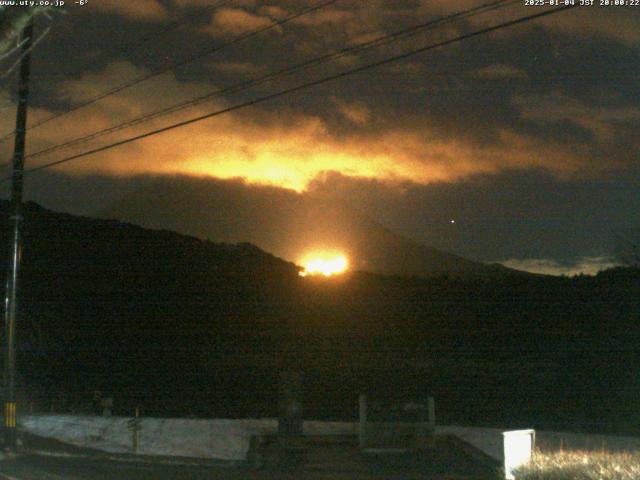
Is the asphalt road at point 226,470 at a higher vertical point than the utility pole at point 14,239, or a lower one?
lower

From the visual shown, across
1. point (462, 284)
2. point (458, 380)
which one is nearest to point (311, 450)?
point (458, 380)

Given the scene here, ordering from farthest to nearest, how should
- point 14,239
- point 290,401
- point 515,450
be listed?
point 14,239, point 290,401, point 515,450

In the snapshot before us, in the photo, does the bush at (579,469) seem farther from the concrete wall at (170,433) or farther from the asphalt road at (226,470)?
the concrete wall at (170,433)

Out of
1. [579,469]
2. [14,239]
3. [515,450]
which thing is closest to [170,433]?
[14,239]

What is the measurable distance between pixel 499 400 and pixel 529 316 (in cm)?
748

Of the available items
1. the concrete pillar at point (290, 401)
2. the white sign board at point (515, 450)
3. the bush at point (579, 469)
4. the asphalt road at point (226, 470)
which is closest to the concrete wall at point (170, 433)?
the concrete pillar at point (290, 401)

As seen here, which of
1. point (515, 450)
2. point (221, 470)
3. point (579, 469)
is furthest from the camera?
point (221, 470)

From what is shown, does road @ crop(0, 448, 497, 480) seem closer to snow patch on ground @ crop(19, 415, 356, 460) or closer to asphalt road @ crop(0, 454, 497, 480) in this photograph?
asphalt road @ crop(0, 454, 497, 480)

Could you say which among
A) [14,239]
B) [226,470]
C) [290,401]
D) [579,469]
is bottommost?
[226,470]

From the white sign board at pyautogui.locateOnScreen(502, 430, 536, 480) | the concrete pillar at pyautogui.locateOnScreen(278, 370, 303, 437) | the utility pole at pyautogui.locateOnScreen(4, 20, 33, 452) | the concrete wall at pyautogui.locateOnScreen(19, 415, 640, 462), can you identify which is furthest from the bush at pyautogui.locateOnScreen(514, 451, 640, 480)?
the utility pole at pyautogui.locateOnScreen(4, 20, 33, 452)

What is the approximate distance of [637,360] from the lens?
3644 cm

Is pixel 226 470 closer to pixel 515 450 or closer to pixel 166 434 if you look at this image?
pixel 515 450

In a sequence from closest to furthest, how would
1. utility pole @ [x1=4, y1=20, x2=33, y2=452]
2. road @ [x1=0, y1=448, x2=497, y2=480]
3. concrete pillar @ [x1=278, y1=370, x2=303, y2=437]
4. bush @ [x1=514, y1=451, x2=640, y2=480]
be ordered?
1. bush @ [x1=514, y1=451, x2=640, y2=480]
2. road @ [x1=0, y1=448, x2=497, y2=480]
3. concrete pillar @ [x1=278, y1=370, x2=303, y2=437]
4. utility pole @ [x1=4, y1=20, x2=33, y2=452]

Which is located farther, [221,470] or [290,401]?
[290,401]
